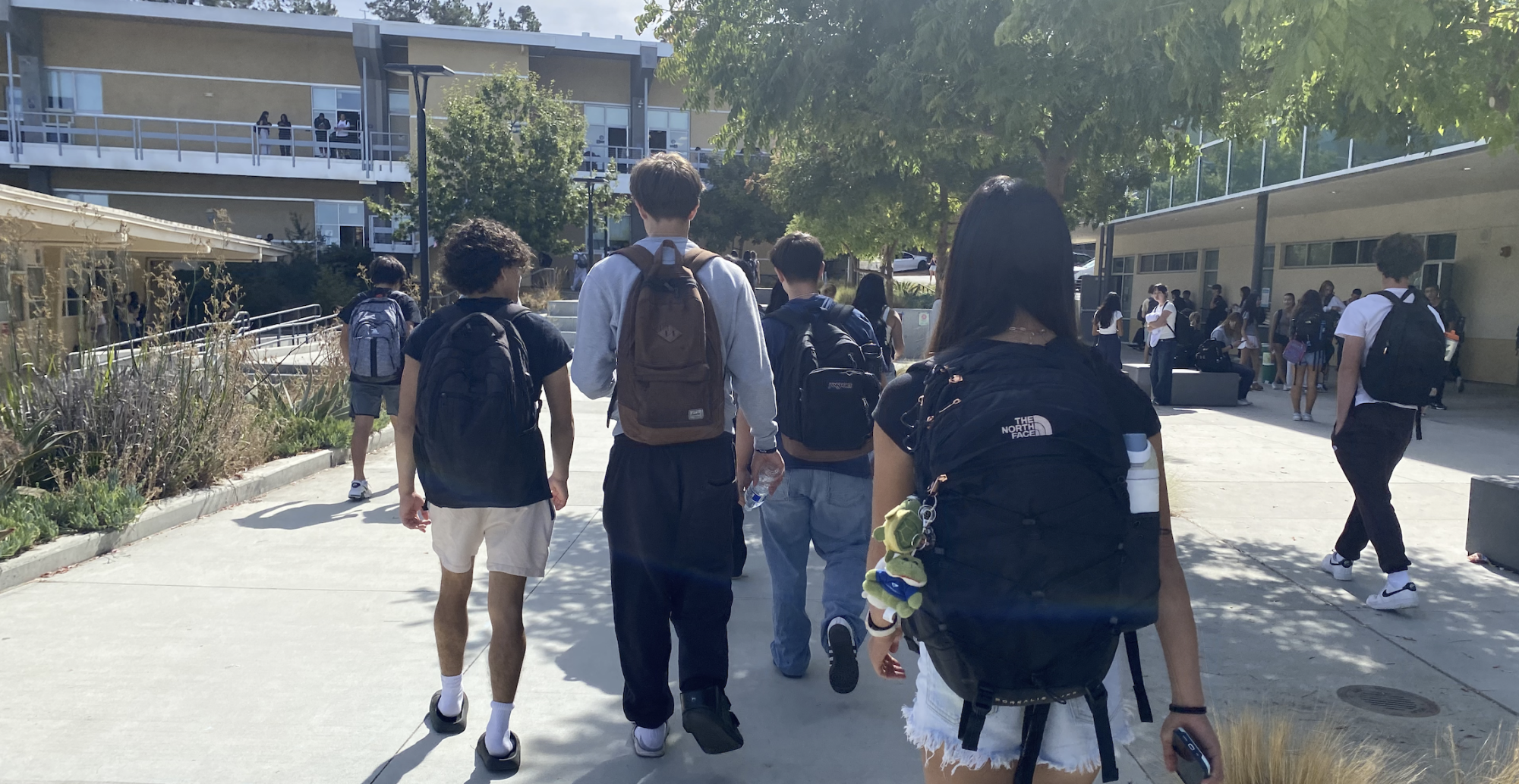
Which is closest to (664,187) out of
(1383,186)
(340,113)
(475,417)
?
(475,417)

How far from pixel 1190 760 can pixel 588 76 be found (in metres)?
40.1

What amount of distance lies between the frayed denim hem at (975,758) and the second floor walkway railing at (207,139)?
37200mm

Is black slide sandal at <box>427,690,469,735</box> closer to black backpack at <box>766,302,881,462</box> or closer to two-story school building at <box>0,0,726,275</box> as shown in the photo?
black backpack at <box>766,302,881,462</box>

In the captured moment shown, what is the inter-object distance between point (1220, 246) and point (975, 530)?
2814 cm

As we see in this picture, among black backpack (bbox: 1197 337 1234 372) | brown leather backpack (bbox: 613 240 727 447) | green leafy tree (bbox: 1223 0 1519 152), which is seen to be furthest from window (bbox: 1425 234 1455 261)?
brown leather backpack (bbox: 613 240 727 447)

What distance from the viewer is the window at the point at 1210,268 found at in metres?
27.5

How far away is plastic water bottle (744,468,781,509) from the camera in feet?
12.6

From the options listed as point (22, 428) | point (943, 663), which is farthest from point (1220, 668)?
point (22, 428)

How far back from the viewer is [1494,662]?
4566 mm

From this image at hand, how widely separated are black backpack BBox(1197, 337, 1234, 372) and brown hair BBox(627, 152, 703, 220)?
44.4 feet

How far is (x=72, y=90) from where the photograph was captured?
35469mm

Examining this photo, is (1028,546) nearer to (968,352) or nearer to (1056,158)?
(968,352)

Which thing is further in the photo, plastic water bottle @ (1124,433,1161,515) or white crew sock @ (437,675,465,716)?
white crew sock @ (437,675,465,716)

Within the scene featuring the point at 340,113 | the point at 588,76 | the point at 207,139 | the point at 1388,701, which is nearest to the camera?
the point at 1388,701
